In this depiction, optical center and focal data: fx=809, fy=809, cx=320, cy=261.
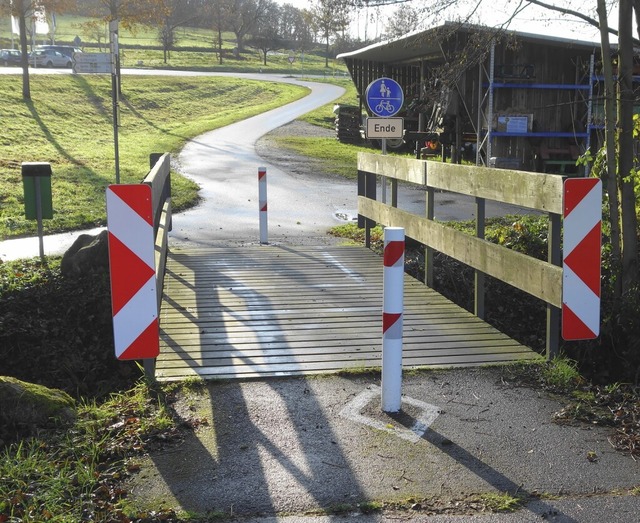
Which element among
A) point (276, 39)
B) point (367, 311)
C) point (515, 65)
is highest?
point (276, 39)

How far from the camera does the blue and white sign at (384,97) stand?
14484 millimetres

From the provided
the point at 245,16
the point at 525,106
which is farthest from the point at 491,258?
the point at 245,16

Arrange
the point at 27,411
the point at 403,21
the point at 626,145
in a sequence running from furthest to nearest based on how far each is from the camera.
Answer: the point at 403,21, the point at 626,145, the point at 27,411

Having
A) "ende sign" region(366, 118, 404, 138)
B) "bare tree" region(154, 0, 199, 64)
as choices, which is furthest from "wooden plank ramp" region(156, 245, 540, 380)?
"bare tree" region(154, 0, 199, 64)

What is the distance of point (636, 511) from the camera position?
372 cm

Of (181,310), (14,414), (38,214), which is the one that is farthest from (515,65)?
(14,414)

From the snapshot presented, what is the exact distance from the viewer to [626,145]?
7.57 meters

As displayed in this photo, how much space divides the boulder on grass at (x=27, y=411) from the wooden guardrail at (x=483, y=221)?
3468mm

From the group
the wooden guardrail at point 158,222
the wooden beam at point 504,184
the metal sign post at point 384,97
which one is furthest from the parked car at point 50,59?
the wooden beam at point 504,184

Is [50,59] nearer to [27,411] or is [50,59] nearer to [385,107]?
[385,107]

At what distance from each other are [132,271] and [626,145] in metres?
4.87

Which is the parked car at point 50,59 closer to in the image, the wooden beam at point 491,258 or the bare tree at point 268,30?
the bare tree at point 268,30

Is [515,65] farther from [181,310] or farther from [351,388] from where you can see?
[351,388]

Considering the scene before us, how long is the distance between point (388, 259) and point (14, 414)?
2.43 meters
